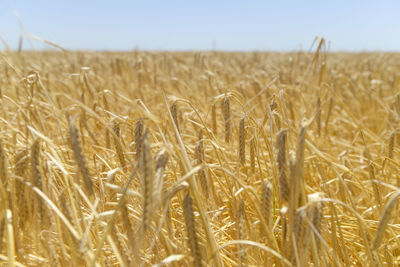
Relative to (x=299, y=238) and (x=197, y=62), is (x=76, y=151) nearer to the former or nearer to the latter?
(x=299, y=238)

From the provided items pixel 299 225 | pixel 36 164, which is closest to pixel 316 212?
pixel 299 225

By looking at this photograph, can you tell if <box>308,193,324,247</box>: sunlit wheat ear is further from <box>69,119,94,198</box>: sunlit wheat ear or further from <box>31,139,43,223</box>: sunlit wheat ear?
<box>31,139,43,223</box>: sunlit wheat ear

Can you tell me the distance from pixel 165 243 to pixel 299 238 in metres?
0.29

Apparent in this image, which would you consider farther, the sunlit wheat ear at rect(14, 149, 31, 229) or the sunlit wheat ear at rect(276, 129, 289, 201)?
the sunlit wheat ear at rect(14, 149, 31, 229)

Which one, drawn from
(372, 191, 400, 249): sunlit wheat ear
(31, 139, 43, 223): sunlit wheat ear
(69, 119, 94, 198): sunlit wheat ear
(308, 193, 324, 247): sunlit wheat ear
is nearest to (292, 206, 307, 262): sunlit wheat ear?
(308, 193, 324, 247): sunlit wheat ear

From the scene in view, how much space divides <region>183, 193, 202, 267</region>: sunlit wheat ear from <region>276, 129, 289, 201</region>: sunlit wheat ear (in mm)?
170

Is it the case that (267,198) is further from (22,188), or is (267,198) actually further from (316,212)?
(22,188)

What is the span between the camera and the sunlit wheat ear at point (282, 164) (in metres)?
0.61

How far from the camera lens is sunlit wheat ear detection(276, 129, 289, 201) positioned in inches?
24.2

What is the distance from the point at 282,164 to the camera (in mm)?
619

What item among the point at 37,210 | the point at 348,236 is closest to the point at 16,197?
the point at 37,210

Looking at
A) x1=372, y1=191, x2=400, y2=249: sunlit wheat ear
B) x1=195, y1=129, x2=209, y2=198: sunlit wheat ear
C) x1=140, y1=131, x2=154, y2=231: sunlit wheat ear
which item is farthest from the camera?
x1=195, y1=129, x2=209, y2=198: sunlit wheat ear

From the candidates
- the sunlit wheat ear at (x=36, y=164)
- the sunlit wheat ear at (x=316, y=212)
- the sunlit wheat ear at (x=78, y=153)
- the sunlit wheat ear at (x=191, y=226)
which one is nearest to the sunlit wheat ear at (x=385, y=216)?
the sunlit wheat ear at (x=316, y=212)

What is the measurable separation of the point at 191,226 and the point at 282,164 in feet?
0.64
